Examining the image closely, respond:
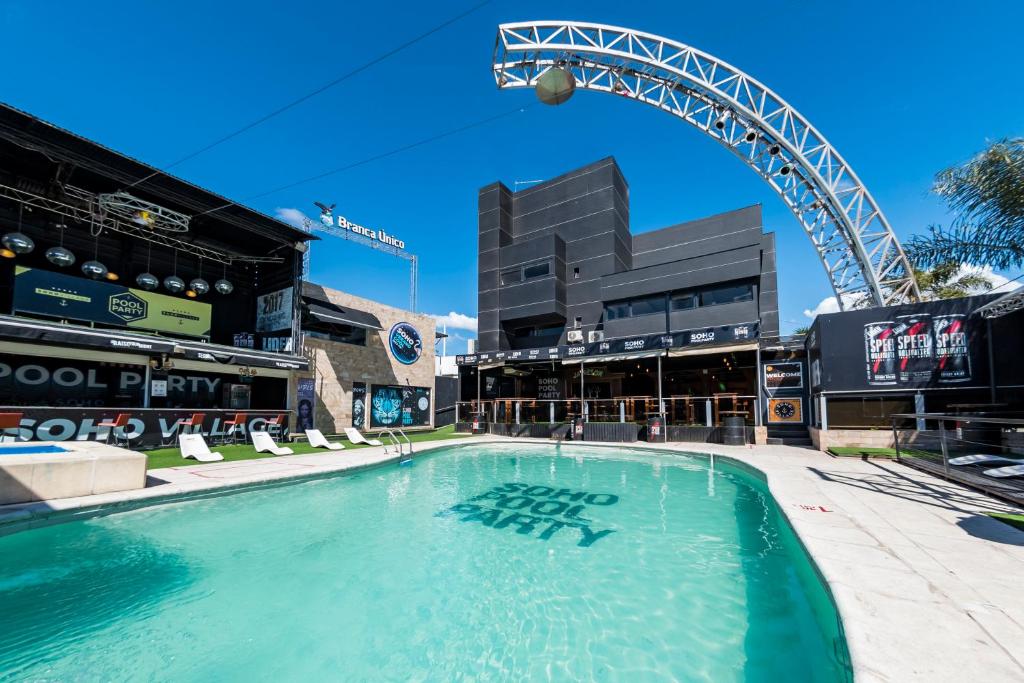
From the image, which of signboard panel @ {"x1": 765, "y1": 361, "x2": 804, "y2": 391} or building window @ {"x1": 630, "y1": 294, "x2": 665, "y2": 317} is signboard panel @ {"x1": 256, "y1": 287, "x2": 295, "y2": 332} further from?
signboard panel @ {"x1": 765, "y1": 361, "x2": 804, "y2": 391}

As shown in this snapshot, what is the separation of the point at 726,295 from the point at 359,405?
65.3 feet

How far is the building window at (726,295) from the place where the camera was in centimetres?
2058

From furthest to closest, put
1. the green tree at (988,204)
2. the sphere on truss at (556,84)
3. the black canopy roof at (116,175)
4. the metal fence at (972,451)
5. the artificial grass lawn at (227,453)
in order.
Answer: the black canopy roof at (116,175) < the artificial grass lawn at (227,453) < the sphere on truss at (556,84) < the green tree at (988,204) < the metal fence at (972,451)

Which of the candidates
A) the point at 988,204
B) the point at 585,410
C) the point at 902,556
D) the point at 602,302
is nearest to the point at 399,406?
the point at 585,410

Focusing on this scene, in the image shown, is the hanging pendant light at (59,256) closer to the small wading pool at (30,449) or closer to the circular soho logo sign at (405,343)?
the small wading pool at (30,449)

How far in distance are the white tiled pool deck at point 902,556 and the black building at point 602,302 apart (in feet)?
37.5

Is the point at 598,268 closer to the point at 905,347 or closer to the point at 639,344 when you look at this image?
the point at 639,344

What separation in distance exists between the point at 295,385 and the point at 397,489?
10435mm

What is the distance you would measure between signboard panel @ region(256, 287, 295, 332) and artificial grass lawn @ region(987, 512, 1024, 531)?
61.4ft

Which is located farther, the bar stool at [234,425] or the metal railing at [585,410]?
the metal railing at [585,410]

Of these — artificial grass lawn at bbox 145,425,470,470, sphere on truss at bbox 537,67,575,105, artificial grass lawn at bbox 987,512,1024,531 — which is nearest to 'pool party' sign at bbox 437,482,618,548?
artificial grass lawn at bbox 987,512,1024,531

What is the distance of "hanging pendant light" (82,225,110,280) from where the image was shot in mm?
12789

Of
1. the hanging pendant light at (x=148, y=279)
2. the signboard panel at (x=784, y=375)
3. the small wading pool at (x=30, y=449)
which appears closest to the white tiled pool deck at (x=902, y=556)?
the small wading pool at (x=30, y=449)

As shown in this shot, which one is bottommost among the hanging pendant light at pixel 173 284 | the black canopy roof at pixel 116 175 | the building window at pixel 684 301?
the hanging pendant light at pixel 173 284
